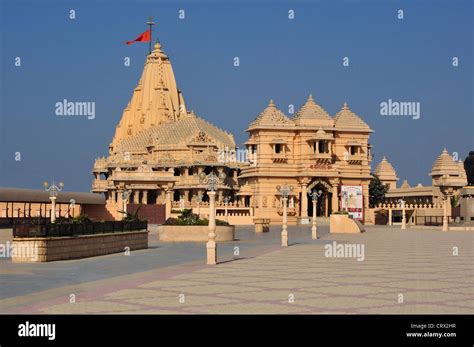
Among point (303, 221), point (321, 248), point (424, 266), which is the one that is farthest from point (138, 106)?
point (424, 266)

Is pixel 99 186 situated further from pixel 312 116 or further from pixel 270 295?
pixel 270 295

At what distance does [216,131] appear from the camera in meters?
100

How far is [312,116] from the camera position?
8294cm

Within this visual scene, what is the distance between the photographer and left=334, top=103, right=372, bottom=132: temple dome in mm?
83812

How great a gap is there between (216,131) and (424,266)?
7740cm

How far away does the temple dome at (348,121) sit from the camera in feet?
275

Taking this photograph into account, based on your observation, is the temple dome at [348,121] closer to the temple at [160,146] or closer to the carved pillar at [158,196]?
the temple at [160,146]

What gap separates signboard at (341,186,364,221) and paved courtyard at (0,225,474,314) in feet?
156

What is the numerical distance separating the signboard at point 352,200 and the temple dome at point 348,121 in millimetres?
7901

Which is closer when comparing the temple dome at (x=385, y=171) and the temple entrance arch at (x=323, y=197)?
the temple entrance arch at (x=323, y=197)

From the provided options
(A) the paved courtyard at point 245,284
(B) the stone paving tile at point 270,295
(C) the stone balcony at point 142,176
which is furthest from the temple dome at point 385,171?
(B) the stone paving tile at point 270,295

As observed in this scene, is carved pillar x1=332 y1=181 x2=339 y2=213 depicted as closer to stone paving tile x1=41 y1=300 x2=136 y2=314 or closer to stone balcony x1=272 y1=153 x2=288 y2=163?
stone balcony x1=272 y1=153 x2=288 y2=163

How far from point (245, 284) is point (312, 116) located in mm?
65702

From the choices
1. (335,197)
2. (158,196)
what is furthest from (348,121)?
(158,196)
